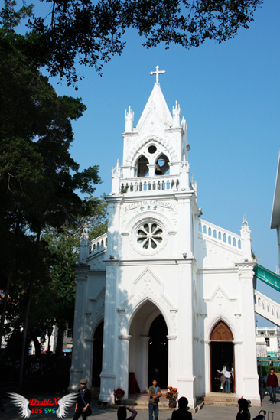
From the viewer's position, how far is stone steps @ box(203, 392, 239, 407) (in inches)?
690

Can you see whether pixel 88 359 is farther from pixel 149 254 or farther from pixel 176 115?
pixel 176 115

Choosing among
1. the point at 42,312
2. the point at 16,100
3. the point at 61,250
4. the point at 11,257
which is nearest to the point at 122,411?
the point at 11,257

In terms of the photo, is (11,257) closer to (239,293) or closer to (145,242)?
(145,242)

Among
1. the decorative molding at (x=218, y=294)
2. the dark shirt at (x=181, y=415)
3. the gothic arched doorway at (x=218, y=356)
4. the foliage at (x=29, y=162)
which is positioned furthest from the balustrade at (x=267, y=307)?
the dark shirt at (x=181, y=415)

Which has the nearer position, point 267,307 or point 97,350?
point 97,350

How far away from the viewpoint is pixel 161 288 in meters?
18.1

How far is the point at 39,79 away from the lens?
14672 millimetres

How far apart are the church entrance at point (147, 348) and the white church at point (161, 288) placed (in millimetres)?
49

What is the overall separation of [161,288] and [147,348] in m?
4.26

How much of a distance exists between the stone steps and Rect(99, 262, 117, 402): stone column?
4.34 metres

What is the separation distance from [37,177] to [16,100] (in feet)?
10.0

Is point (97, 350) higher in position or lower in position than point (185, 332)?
lower

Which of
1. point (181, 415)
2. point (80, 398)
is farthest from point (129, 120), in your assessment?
point (181, 415)

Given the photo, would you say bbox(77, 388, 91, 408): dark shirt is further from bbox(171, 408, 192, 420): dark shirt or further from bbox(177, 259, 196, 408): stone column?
bbox(177, 259, 196, 408): stone column
